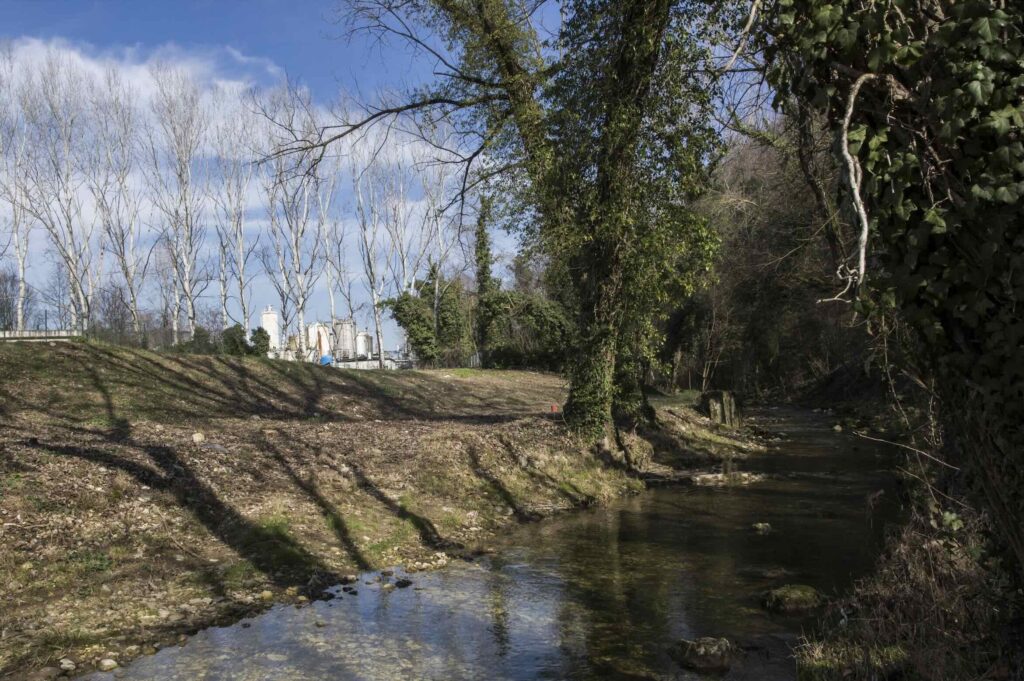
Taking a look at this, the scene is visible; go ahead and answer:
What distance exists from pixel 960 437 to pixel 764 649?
3.69 metres

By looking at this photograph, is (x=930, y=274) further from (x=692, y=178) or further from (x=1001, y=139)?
(x=692, y=178)

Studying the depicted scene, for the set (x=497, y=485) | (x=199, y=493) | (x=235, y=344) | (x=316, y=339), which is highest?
(x=316, y=339)

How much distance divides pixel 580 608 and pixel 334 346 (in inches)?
1796

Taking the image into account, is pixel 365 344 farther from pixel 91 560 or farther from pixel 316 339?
pixel 91 560

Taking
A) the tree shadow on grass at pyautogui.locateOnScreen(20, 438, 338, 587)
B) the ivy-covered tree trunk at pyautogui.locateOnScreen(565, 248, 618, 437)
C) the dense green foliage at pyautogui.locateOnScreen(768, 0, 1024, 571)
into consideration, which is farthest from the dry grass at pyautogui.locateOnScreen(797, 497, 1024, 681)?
the ivy-covered tree trunk at pyautogui.locateOnScreen(565, 248, 618, 437)

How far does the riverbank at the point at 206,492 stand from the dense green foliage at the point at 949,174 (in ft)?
21.4

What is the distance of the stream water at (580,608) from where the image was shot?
6.46 m

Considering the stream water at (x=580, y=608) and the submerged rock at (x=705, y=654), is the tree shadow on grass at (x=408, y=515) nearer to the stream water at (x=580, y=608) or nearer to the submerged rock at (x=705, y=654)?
the stream water at (x=580, y=608)

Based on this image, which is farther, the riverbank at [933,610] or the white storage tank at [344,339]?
the white storage tank at [344,339]

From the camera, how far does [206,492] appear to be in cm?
1030

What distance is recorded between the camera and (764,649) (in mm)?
6727

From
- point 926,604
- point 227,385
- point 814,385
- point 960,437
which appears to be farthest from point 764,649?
point 814,385

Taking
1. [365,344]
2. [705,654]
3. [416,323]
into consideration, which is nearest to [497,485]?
[705,654]

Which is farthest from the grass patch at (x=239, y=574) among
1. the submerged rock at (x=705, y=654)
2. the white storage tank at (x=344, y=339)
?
the white storage tank at (x=344, y=339)
